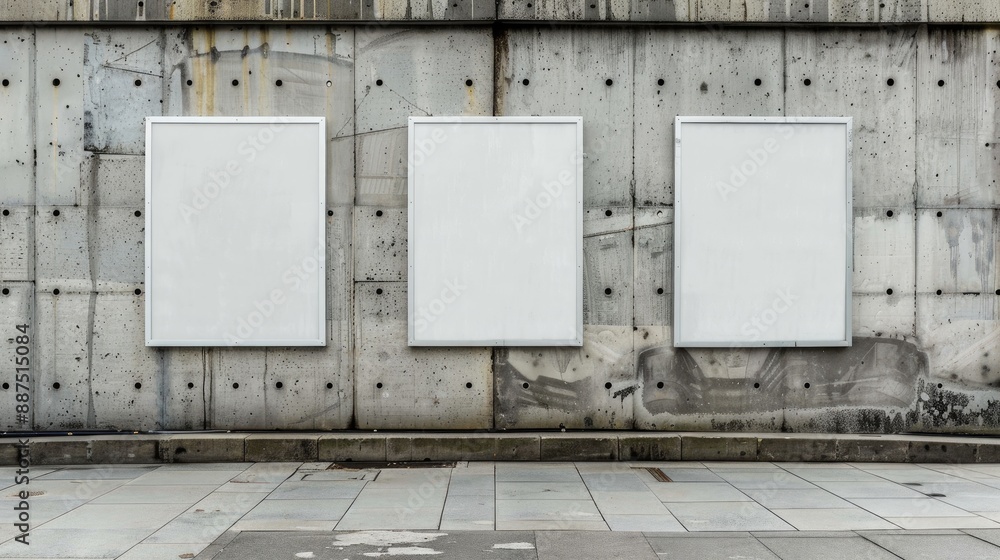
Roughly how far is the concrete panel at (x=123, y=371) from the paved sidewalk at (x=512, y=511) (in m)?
0.82

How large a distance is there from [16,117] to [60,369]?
3135mm

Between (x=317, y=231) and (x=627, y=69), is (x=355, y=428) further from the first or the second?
(x=627, y=69)

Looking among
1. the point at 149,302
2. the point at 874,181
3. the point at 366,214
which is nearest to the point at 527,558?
the point at 366,214

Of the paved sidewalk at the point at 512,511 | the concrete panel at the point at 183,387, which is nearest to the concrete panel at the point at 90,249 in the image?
the concrete panel at the point at 183,387

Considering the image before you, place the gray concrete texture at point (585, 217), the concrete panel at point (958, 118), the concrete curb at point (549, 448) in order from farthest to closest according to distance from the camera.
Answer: the concrete panel at point (958, 118) < the gray concrete texture at point (585, 217) < the concrete curb at point (549, 448)

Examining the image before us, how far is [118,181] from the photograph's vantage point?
8992 mm

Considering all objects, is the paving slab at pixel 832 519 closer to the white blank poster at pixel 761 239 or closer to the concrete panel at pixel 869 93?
the white blank poster at pixel 761 239

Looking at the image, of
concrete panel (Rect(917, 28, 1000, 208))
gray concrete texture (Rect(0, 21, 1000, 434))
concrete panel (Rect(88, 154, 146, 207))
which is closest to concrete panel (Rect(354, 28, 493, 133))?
gray concrete texture (Rect(0, 21, 1000, 434))

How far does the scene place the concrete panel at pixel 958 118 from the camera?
29.7 ft

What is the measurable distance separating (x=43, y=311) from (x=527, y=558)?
7.08 metres

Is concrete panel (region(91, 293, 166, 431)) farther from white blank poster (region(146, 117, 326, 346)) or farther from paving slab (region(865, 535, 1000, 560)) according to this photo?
paving slab (region(865, 535, 1000, 560))

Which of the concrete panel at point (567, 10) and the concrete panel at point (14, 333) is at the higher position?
the concrete panel at point (567, 10)

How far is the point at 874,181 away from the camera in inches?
357

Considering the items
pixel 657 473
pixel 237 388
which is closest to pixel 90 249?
pixel 237 388
